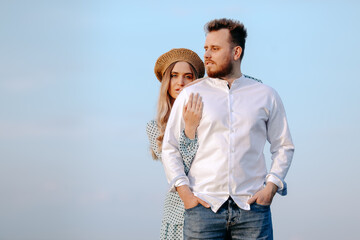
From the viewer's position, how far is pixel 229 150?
3.61 metres

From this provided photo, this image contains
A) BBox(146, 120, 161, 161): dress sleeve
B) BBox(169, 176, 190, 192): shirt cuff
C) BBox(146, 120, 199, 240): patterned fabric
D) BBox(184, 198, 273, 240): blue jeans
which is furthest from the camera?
BBox(146, 120, 161, 161): dress sleeve

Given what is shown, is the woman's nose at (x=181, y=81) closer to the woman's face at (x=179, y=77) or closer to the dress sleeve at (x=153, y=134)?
the woman's face at (x=179, y=77)

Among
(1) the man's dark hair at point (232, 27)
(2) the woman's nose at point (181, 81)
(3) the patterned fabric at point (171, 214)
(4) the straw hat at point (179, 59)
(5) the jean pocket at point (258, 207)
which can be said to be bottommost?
(3) the patterned fabric at point (171, 214)

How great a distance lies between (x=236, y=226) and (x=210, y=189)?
0.30 meters

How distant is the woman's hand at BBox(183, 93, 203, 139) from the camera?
3738 mm

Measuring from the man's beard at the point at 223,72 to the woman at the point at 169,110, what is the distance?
0.20 m

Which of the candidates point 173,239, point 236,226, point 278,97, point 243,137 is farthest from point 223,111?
point 173,239

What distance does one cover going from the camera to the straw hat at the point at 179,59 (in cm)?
472

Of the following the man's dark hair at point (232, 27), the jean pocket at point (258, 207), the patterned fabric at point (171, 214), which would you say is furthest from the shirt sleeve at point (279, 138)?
the patterned fabric at point (171, 214)

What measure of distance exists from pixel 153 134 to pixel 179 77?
579mm

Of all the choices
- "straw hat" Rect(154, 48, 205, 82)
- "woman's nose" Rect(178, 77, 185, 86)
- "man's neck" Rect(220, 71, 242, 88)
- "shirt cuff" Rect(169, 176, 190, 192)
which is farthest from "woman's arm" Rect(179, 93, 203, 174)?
"straw hat" Rect(154, 48, 205, 82)

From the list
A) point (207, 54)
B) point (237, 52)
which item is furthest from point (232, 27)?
point (207, 54)

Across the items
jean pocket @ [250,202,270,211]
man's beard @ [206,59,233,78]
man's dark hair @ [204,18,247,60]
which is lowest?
jean pocket @ [250,202,270,211]

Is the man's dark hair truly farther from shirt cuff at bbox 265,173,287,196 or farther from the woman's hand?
shirt cuff at bbox 265,173,287,196
